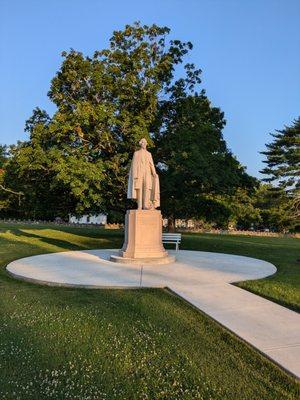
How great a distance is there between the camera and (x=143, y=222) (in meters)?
11.1

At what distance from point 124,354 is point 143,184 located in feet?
26.0

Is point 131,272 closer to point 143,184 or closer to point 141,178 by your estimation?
point 143,184

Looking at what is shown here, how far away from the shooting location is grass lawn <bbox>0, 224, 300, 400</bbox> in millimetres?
3342

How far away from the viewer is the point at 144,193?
11656mm

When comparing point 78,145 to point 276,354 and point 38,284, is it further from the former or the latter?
point 276,354

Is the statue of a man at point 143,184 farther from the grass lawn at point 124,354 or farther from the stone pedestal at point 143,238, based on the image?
the grass lawn at point 124,354

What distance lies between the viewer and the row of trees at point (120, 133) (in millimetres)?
15383

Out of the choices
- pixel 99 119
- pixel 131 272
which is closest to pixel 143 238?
pixel 131 272

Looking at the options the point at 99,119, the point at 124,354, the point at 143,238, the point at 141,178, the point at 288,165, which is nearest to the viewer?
the point at 124,354

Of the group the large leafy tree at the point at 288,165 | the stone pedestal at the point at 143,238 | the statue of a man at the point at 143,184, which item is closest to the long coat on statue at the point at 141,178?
the statue of a man at the point at 143,184

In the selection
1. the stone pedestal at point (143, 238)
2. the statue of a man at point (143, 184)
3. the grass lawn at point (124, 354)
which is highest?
the statue of a man at point (143, 184)

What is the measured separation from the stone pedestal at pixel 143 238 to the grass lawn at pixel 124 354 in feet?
14.7

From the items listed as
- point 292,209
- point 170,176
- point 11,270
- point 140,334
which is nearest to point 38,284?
point 11,270

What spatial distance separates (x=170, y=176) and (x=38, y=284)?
965 cm
